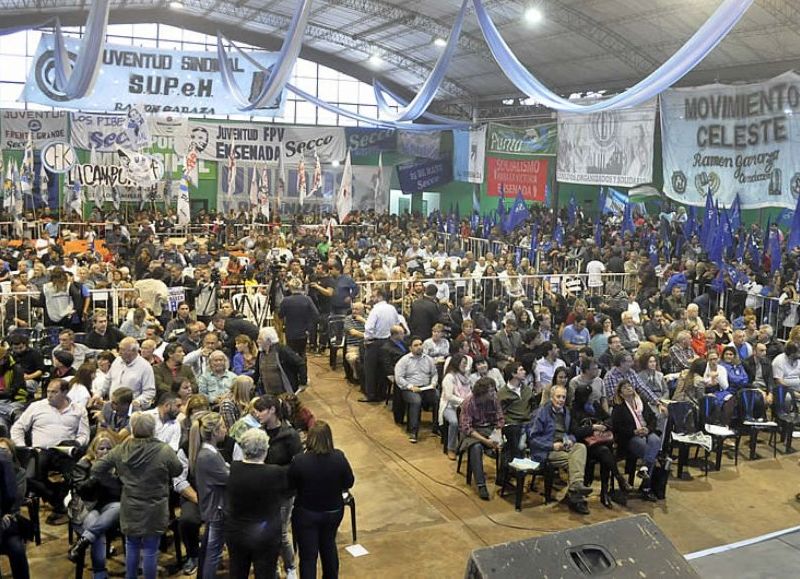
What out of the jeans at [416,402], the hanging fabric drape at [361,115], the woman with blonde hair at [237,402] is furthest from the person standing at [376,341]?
the hanging fabric drape at [361,115]

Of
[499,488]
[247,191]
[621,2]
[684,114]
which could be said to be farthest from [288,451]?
[247,191]

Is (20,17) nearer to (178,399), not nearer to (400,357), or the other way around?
(400,357)

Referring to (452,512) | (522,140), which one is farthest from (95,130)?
(452,512)

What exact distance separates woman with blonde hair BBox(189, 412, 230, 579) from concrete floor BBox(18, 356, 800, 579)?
98cm

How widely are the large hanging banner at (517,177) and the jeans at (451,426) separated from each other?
16.3m

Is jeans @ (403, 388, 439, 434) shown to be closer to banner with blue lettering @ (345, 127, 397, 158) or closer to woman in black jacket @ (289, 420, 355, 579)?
woman in black jacket @ (289, 420, 355, 579)

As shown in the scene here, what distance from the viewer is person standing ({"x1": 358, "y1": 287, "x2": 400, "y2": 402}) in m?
9.18

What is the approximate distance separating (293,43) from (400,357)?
454 centimetres

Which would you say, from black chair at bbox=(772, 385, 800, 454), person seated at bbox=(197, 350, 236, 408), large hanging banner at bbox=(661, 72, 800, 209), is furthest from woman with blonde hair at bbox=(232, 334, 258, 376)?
large hanging banner at bbox=(661, 72, 800, 209)

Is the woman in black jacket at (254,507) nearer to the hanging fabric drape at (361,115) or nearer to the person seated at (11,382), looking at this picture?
the person seated at (11,382)

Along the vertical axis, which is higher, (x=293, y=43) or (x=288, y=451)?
(x=293, y=43)

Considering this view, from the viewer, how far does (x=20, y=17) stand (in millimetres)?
25625

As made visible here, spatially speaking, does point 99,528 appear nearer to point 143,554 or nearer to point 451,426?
point 143,554

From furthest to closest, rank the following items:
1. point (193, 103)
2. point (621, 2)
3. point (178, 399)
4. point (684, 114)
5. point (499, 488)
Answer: point (193, 103) → point (621, 2) → point (684, 114) → point (499, 488) → point (178, 399)
